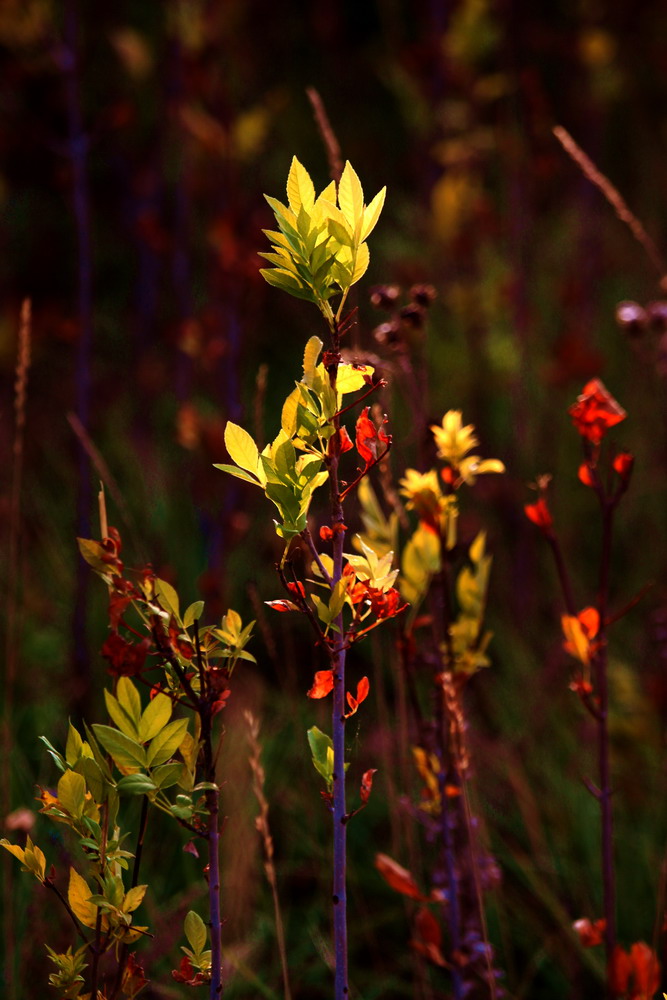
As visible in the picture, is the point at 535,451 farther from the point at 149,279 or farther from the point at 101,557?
the point at 101,557

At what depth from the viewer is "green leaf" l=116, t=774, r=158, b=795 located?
2.16ft

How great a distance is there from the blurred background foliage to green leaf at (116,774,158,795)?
0.19m

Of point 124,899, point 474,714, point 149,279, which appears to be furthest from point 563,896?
point 149,279

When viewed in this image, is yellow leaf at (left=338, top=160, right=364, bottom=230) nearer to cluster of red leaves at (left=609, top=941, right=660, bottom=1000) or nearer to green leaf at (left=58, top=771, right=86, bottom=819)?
green leaf at (left=58, top=771, right=86, bottom=819)

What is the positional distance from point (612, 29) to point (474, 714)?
9.23 ft

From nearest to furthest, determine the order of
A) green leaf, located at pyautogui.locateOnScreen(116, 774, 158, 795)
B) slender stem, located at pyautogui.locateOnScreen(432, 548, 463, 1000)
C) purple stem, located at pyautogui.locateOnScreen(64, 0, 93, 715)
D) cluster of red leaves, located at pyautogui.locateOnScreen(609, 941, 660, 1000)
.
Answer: green leaf, located at pyautogui.locateOnScreen(116, 774, 158, 795) → cluster of red leaves, located at pyautogui.locateOnScreen(609, 941, 660, 1000) → slender stem, located at pyautogui.locateOnScreen(432, 548, 463, 1000) → purple stem, located at pyautogui.locateOnScreen(64, 0, 93, 715)

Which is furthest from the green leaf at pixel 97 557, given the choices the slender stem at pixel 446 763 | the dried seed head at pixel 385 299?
the dried seed head at pixel 385 299

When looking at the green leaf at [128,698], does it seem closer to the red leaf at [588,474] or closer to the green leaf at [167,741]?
the green leaf at [167,741]

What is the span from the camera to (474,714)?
6.96ft

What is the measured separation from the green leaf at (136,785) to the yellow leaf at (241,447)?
226mm

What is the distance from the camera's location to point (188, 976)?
0.74 m

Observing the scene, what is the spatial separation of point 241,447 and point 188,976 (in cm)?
40

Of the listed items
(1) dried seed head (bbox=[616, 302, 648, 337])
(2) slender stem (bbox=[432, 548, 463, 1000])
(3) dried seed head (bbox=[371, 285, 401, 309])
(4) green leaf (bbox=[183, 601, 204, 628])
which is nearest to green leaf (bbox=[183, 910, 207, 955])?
(4) green leaf (bbox=[183, 601, 204, 628])

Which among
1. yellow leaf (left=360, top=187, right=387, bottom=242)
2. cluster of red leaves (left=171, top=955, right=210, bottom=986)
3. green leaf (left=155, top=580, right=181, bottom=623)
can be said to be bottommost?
cluster of red leaves (left=171, top=955, right=210, bottom=986)
